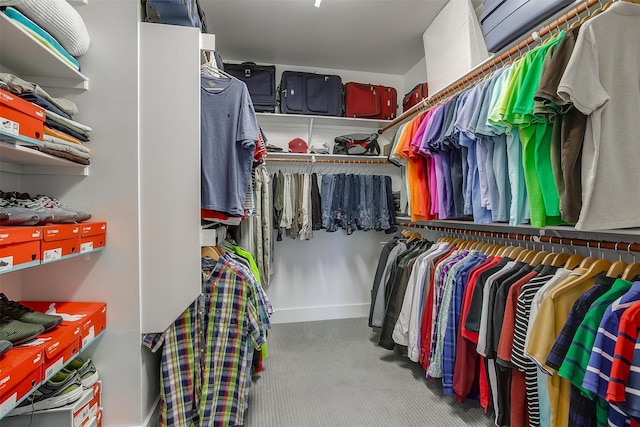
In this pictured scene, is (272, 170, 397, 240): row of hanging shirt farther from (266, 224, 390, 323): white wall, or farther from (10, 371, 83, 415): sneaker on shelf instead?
(10, 371, 83, 415): sneaker on shelf

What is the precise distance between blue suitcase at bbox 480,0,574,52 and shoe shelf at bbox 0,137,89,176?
7.09 feet

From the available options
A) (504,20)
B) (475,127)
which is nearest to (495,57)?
(504,20)

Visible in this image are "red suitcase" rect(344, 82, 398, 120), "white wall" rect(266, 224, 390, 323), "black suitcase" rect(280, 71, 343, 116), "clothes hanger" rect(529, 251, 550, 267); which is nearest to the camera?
"clothes hanger" rect(529, 251, 550, 267)

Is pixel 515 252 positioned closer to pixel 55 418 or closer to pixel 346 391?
pixel 346 391

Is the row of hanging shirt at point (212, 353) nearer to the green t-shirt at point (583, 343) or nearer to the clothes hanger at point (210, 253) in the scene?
the clothes hanger at point (210, 253)

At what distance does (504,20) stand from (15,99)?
217 centimetres

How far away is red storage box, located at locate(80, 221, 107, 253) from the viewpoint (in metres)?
1.21

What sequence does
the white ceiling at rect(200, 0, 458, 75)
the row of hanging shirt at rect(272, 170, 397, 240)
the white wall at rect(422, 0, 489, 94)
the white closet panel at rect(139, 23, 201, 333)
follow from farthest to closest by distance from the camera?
1. the row of hanging shirt at rect(272, 170, 397, 240)
2. the white ceiling at rect(200, 0, 458, 75)
3. the white wall at rect(422, 0, 489, 94)
4. the white closet panel at rect(139, 23, 201, 333)

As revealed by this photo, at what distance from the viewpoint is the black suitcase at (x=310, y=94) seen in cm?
317

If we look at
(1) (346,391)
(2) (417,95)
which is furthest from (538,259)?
(2) (417,95)

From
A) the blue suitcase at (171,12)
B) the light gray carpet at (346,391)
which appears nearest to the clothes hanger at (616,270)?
the light gray carpet at (346,391)

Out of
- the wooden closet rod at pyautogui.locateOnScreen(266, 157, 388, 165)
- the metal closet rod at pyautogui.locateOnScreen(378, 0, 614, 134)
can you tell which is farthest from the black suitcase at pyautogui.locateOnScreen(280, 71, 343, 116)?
the metal closet rod at pyautogui.locateOnScreen(378, 0, 614, 134)

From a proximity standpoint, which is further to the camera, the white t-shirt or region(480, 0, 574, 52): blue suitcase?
region(480, 0, 574, 52): blue suitcase

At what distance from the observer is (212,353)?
1618mm
